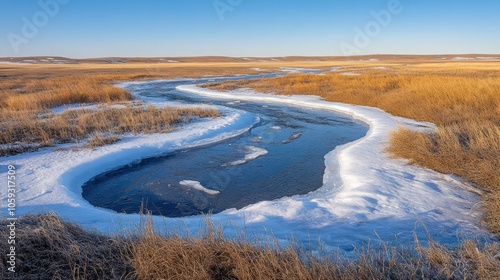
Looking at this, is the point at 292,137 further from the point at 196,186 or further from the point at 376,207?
the point at 376,207

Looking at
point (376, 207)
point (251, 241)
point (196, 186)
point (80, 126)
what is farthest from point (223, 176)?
point (80, 126)

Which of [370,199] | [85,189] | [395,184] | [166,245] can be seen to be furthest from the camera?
[85,189]

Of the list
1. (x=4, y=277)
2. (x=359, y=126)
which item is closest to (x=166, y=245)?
(x=4, y=277)

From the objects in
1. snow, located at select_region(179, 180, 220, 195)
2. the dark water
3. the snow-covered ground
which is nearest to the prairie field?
the snow-covered ground

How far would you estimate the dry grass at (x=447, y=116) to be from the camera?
6523 mm

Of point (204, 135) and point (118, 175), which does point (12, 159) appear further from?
point (204, 135)

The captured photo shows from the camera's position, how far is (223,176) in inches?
321

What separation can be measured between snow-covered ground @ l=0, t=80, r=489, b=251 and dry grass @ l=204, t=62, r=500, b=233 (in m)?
0.33

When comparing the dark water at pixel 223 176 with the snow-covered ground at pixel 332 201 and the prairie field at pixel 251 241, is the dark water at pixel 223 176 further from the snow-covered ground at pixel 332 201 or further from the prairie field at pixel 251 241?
the prairie field at pixel 251 241

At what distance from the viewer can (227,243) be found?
3.55 metres

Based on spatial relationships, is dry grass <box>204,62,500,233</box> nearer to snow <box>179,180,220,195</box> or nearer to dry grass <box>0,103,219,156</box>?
snow <box>179,180,220,195</box>

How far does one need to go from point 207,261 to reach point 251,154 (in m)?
6.69

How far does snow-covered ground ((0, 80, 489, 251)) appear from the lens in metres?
4.77

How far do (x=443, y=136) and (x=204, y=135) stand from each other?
7.71m
